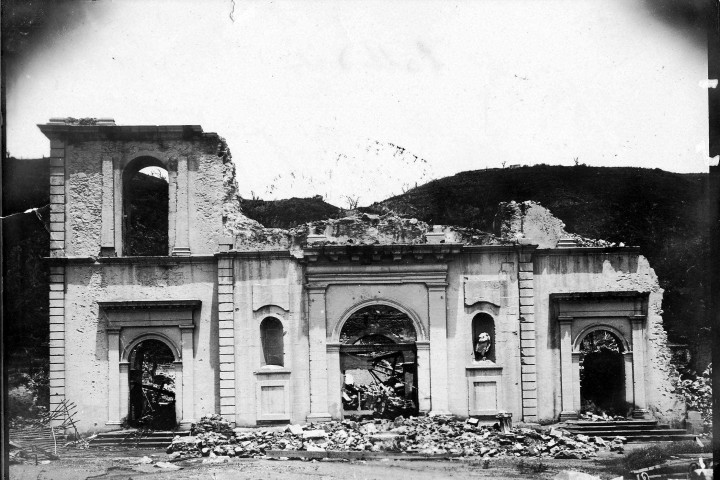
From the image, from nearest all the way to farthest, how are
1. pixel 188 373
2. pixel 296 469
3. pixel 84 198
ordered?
pixel 296 469 < pixel 188 373 < pixel 84 198

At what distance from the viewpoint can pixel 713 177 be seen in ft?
51.1

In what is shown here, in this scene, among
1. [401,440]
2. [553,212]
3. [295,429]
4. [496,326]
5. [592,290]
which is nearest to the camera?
[401,440]

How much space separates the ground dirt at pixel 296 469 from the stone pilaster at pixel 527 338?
2.10 m

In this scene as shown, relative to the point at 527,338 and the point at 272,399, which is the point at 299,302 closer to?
the point at 272,399

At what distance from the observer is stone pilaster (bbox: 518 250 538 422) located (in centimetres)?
1847

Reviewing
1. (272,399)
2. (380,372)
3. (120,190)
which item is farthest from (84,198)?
(380,372)

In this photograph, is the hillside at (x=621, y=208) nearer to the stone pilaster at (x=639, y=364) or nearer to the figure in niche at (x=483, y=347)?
the stone pilaster at (x=639, y=364)

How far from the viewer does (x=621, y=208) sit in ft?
89.8

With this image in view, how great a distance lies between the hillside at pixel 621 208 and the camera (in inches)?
795

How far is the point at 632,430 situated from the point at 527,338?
285 cm

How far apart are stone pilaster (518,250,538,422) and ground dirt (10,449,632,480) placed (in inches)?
82.7

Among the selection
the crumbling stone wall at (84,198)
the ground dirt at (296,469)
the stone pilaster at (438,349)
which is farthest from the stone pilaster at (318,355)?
the crumbling stone wall at (84,198)

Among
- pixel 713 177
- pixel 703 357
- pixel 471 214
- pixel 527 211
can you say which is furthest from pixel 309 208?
pixel 713 177

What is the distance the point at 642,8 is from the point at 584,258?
17.8ft
